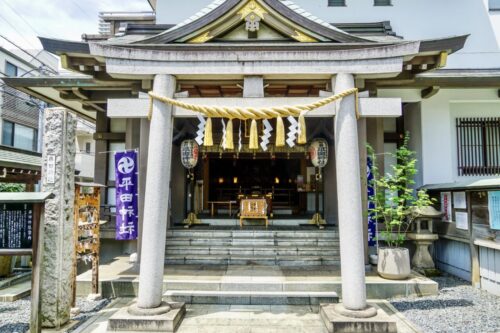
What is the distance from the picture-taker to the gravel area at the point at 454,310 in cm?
638

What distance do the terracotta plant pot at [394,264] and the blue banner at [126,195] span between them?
6.99 meters

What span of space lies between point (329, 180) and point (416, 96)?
4490mm

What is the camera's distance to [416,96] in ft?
38.4

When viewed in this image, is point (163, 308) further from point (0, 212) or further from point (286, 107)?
point (286, 107)

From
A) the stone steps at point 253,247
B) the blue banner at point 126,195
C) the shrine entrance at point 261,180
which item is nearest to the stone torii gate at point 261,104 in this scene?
the blue banner at point 126,195

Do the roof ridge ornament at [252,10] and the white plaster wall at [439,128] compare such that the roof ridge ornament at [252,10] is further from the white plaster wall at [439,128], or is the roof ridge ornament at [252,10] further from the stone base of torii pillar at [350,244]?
the white plaster wall at [439,128]

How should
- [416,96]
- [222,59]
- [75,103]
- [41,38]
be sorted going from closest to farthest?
[222,59] → [41,38] → [416,96] → [75,103]

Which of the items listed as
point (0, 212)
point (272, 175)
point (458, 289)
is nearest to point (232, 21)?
point (0, 212)

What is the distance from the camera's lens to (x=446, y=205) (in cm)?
1050

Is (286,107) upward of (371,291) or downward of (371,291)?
upward

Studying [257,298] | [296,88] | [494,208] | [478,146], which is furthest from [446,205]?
[257,298]

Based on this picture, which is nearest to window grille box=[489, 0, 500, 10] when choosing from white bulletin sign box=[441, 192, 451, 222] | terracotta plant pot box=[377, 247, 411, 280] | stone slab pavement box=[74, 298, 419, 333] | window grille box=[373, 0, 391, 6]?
window grille box=[373, 0, 391, 6]

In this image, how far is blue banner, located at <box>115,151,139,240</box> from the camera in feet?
31.3

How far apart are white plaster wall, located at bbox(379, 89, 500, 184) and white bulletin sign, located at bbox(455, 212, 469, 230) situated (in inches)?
78.1
